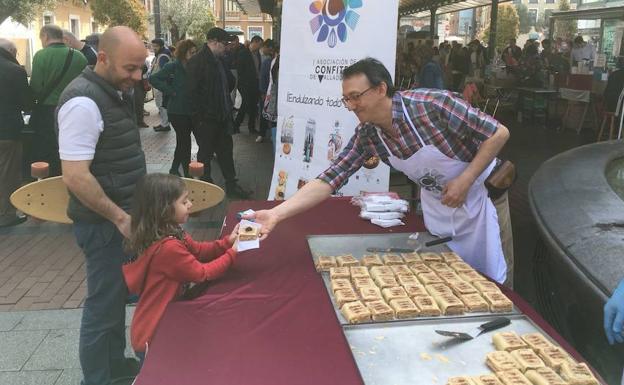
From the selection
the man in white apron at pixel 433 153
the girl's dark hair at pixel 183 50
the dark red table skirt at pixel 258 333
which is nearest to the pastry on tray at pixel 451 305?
the dark red table skirt at pixel 258 333

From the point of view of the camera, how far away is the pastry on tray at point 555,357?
146 centimetres

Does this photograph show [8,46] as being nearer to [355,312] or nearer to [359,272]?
[359,272]

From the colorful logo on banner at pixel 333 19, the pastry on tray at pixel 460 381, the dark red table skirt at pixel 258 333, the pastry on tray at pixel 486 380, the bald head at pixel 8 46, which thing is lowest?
the dark red table skirt at pixel 258 333

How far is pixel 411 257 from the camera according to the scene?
222cm

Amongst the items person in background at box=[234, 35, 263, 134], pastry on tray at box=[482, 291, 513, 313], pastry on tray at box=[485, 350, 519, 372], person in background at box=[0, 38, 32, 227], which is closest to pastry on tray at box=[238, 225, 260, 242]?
pastry on tray at box=[482, 291, 513, 313]

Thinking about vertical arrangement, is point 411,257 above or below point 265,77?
below

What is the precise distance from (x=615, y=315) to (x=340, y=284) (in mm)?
866

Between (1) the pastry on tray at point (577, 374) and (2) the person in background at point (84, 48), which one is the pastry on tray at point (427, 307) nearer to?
(1) the pastry on tray at point (577, 374)

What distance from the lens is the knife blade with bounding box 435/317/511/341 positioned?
162 cm

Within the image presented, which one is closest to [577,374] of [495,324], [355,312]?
[495,324]

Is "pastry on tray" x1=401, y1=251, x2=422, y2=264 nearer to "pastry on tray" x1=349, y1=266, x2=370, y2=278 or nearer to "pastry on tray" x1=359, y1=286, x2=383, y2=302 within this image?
"pastry on tray" x1=349, y1=266, x2=370, y2=278

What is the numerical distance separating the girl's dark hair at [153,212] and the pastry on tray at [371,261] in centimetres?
75

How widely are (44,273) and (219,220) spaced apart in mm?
1870

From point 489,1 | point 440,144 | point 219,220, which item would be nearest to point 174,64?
point 219,220
